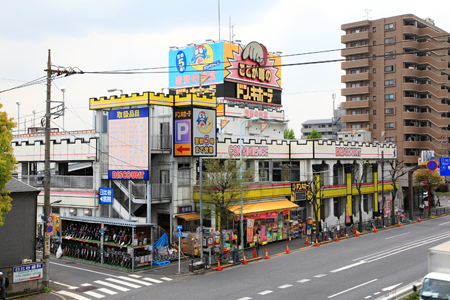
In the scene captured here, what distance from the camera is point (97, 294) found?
860 inches

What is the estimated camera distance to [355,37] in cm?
8319

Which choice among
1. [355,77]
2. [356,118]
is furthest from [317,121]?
[355,77]

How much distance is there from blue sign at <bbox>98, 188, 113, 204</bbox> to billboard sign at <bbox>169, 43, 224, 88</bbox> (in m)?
21.1

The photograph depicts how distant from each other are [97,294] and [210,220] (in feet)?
45.5

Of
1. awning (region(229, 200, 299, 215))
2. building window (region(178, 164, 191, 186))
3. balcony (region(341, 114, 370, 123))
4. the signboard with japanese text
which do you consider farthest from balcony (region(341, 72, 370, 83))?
the signboard with japanese text

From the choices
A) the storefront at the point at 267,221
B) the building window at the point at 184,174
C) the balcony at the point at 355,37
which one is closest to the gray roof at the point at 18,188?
the building window at the point at 184,174

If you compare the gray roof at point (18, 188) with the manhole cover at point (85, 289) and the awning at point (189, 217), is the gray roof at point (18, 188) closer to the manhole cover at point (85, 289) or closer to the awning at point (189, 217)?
the manhole cover at point (85, 289)

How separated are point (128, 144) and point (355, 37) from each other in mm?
63867

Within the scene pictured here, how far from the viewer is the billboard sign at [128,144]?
31.8m

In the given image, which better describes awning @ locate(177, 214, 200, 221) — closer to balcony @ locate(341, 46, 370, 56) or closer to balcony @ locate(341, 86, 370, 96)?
balcony @ locate(341, 86, 370, 96)

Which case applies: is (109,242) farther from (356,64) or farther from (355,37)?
(355,37)

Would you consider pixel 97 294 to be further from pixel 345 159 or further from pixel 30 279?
pixel 345 159

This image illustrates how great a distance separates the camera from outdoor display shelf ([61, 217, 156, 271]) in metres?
27.4

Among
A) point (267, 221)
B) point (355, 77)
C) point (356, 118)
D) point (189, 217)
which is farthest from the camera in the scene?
point (356, 118)
